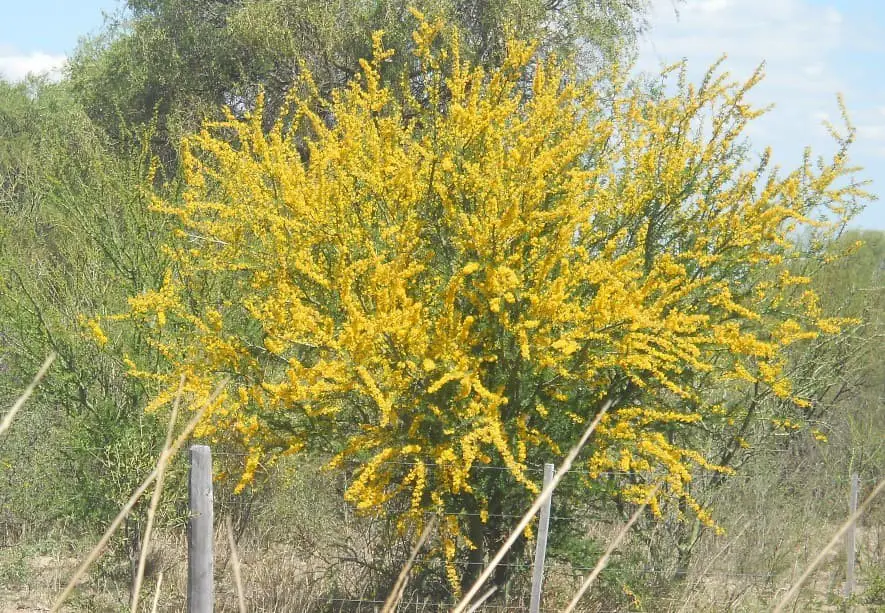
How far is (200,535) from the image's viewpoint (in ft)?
11.3

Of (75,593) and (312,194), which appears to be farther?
(75,593)

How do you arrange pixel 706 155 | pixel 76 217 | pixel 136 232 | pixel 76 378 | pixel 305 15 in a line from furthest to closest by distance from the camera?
1. pixel 305 15
2. pixel 76 217
3. pixel 136 232
4. pixel 76 378
5. pixel 706 155

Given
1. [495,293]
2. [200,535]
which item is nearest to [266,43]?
[495,293]

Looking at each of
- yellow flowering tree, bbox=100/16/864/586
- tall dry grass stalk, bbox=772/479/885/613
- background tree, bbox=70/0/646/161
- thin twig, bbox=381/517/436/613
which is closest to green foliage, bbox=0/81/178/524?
yellow flowering tree, bbox=100/16/864/586

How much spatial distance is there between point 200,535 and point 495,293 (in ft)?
8.87

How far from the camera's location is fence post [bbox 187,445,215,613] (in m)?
3.38

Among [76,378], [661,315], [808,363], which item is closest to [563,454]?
[661,315]

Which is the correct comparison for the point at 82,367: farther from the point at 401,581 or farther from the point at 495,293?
the point at 401,581

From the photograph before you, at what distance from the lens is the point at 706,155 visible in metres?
6.55

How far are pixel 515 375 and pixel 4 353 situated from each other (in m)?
5.00

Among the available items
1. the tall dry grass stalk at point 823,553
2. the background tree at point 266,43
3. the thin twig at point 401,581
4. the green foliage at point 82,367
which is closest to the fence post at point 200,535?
the thin twig at point 401,581

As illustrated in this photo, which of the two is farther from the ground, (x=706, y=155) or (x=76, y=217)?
(x=76, y=217)

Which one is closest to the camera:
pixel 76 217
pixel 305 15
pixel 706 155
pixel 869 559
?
pixel 706 155

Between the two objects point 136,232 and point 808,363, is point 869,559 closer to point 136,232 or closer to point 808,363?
point 808,363
